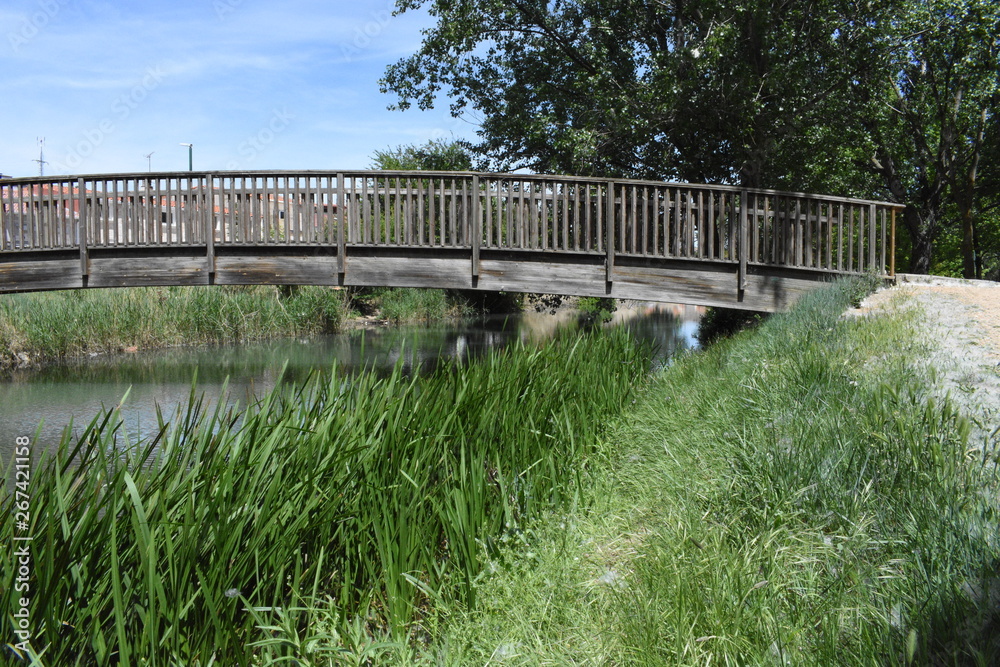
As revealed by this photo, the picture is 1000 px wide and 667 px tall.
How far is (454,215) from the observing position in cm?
1181

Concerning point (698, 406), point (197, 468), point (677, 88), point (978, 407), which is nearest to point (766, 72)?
point (677, 88)

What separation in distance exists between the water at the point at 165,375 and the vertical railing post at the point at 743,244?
1.47 m

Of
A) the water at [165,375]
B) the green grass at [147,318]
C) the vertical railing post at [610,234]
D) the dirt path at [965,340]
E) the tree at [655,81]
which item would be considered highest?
the tree at [655,81]

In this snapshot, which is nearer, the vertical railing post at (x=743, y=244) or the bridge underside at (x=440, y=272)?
the vertical railing post at (x=743, y=244)

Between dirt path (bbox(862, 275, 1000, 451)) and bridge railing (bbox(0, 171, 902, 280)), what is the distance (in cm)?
138

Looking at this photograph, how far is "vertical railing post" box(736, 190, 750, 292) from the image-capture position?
448 inches

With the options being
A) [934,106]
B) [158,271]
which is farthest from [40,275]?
[934,106]

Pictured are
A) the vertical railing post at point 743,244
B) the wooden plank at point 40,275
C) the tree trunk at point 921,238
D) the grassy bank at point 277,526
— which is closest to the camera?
the grassy bank at point 277,526

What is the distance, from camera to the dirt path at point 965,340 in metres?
4.09

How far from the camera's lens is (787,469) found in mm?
3701

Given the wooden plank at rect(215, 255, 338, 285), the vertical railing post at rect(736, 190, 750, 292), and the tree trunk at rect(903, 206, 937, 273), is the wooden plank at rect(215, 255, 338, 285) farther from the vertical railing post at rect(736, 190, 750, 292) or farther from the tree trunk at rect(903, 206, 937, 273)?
the tree trunk at rect(903, 206, 937, 273)

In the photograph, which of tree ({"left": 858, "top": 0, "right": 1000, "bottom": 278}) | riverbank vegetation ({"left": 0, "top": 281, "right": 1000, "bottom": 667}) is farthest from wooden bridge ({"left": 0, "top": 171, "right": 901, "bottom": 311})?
riverbank vegetation ({"left": 0, "top": 281, "right": 1000, "bottom": 667})

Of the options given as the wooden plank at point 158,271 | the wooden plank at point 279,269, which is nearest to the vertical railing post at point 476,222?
the wooden plank at point 279,269

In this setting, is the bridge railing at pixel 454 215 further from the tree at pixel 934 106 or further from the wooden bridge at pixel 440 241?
the tree at pixel 934 106
